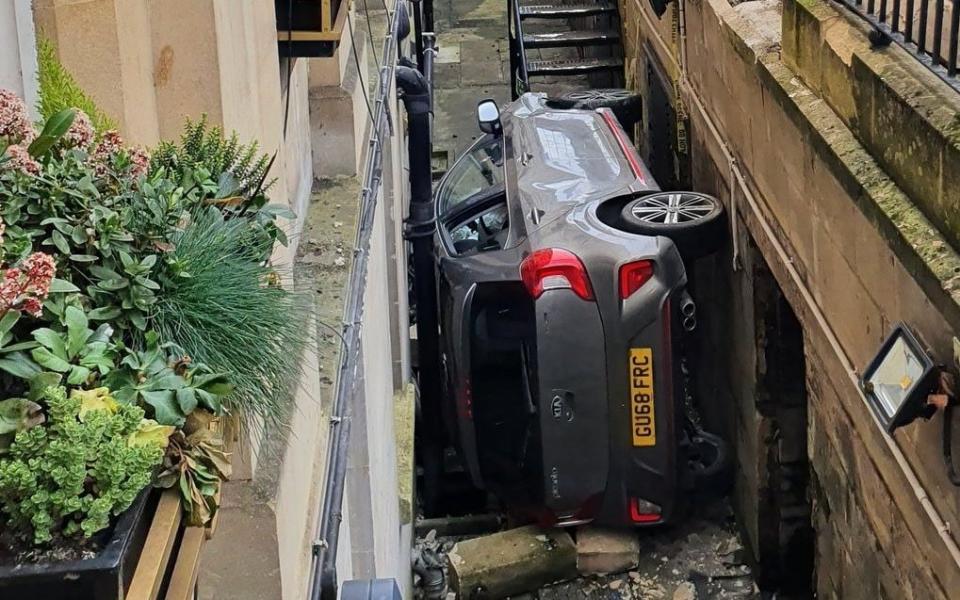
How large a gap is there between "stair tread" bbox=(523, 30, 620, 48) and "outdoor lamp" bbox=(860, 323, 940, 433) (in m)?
10.1

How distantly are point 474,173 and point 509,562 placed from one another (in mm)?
3978

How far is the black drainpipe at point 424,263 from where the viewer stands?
9008mm

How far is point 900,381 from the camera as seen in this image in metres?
4.70

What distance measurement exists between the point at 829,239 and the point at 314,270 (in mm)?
2745

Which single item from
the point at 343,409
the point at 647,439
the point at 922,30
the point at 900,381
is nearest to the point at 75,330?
the point at 343,409

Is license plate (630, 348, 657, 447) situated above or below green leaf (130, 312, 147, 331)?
below

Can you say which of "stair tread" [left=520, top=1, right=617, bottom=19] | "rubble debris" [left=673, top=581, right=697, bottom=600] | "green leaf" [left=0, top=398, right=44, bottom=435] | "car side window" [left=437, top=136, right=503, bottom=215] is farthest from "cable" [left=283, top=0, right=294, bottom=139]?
"stair tread" [left=520, top=1, right=617, bottom=19]

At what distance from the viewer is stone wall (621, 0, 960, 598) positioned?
4857 mm

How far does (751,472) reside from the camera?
827 centimetres

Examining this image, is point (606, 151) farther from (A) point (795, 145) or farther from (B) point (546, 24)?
(B) point (546, 24)

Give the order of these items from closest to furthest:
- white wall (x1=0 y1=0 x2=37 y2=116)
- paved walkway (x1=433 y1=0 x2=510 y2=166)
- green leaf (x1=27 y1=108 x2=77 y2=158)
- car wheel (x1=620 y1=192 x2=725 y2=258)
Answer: green leaf (x1=27 y1=108 x2=77 y2=158) < white wall (x1=0 y1=0 x2=37 y2=116) < car wheel (x1=620 y1=192 x2=725 y2=258) < paved walkway (x1=433 y1=0 x2=510 y2=166)

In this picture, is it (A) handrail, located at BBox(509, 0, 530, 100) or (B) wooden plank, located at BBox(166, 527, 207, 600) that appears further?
(A) handrail, located at BBox(509, 0, 530, 100)

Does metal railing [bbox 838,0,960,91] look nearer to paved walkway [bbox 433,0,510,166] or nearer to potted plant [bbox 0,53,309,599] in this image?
potted plant [bbox 0,53,309,599]

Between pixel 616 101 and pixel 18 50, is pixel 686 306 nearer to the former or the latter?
pixel 616 101
